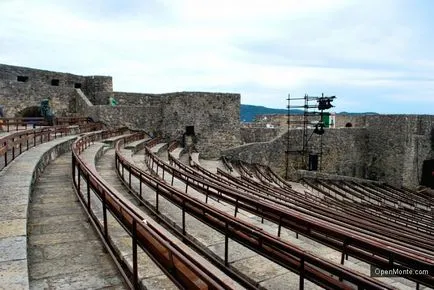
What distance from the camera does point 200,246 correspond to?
4543 mm

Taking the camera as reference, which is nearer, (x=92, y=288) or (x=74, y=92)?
(x=92, y=288)

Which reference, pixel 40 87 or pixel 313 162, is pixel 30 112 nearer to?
pixel 40 87

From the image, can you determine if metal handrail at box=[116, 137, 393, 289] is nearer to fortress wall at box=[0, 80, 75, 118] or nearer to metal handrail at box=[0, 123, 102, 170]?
metal handrail at box=[0, 123, 102, 170]

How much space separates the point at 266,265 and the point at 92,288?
1793mm

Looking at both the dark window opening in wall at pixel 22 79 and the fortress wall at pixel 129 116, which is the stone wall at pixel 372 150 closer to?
the fortress wall at pixel 129 116

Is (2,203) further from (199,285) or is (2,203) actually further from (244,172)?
(244,172)

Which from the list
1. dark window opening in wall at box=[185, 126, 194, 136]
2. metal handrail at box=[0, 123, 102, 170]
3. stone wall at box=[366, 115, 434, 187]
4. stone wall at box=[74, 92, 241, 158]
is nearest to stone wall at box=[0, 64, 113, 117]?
stone wall at box=[74, 92, 241, 158]

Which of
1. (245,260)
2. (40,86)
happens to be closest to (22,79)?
(40,86)

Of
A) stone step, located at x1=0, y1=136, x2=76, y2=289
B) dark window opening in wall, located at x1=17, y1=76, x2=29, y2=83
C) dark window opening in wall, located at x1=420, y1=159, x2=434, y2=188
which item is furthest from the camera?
dark window opening in wall, located at x1=420, y1=159, x2=434, y2=188

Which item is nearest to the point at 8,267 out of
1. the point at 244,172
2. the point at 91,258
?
the point at 91,258

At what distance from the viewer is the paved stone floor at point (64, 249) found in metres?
3.39

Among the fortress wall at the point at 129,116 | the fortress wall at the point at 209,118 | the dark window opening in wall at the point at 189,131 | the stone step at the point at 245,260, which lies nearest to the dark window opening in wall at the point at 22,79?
the fortress wall at the point at 129,116

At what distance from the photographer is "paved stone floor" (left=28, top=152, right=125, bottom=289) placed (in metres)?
3.39

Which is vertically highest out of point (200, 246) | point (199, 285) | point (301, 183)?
point (199, 285)
